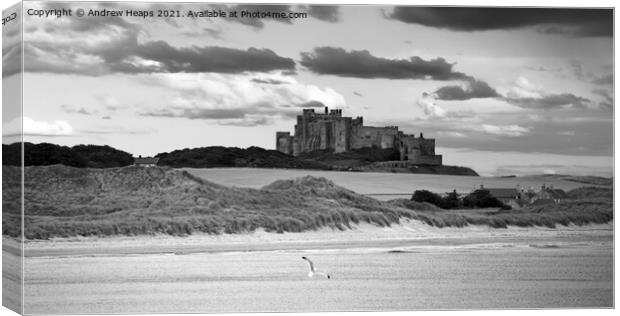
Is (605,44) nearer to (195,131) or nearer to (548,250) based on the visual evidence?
(548,250)

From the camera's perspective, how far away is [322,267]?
59.8 feet

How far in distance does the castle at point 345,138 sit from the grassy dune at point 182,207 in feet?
1.95

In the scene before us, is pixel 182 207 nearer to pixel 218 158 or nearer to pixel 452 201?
pixel 218 158

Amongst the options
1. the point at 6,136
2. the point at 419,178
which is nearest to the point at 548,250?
the point at 419,178

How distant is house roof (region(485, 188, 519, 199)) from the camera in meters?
19.5

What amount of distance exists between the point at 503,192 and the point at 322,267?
3.33 meters

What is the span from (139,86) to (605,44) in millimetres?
7118

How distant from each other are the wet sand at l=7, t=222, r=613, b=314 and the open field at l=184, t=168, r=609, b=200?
0.64m

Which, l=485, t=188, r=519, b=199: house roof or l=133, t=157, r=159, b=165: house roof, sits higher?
l=133, t=157, r=159, b=165: house roof

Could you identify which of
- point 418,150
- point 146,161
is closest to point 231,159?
point 146,161

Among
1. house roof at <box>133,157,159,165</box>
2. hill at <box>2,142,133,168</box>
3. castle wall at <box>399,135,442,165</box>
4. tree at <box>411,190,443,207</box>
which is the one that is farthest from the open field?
hill at <box>2,142,133,168</box>

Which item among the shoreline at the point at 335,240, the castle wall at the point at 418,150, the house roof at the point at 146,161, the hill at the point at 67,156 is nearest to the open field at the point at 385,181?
the castle wall at the point at 418,150

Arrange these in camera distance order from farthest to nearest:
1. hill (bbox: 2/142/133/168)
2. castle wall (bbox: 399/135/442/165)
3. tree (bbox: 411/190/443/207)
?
1. tree (bbox: 411/190/443/207)
2. castle wall (bbox: 399/135/442/165)
3. hill (bbox: 2/142/133/168)

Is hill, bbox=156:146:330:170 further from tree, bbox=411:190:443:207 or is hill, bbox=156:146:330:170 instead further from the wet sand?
tree, bbox=411:190:443:207
